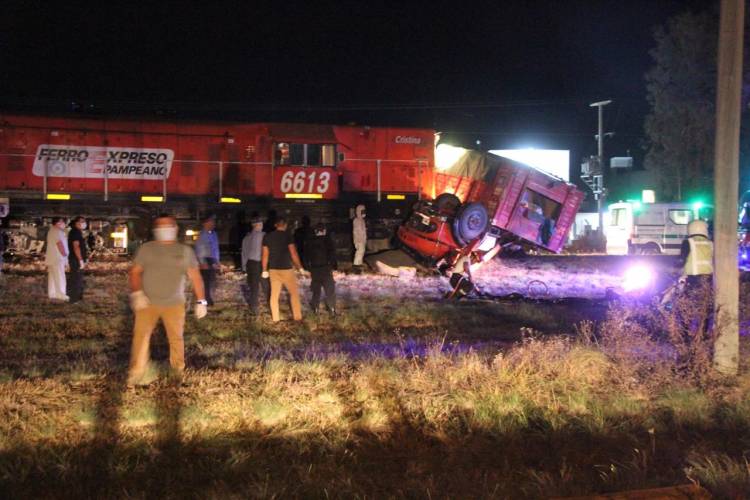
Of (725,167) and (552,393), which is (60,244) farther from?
(725,167)

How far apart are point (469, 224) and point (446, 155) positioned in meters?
4.52

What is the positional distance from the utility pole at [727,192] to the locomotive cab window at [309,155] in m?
15.7

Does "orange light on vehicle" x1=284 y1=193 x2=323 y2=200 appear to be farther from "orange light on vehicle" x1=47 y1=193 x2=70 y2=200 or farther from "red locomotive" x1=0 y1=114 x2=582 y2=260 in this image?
"orange light on vehicle" x1=47 y1=193 x2=70 y2=200

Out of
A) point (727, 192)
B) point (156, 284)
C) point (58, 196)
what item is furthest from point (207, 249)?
point (58, 196)

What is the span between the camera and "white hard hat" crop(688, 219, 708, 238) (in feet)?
28.1

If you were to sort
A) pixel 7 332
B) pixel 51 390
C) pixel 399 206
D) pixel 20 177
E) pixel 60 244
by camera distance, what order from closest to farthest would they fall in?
pixel 51 390 → pixel 7 332 → pixel 60 244 → pixel 20 177 → pixel 399 206

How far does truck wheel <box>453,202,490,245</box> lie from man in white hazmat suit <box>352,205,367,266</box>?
3112mm

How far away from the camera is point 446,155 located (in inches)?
890

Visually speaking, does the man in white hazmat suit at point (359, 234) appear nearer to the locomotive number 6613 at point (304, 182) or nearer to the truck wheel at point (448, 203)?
the locomotive number 6613 at point (304, 182)

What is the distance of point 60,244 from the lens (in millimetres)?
12797

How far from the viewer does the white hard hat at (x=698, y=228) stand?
858 cm

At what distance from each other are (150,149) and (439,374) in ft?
53.6

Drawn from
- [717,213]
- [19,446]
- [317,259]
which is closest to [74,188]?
[317,259]

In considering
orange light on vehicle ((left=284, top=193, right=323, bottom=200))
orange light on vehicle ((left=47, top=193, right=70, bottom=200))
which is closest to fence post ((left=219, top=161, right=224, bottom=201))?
orange light on vehicle ((left=284, top=193, right=323, bottom=200))
